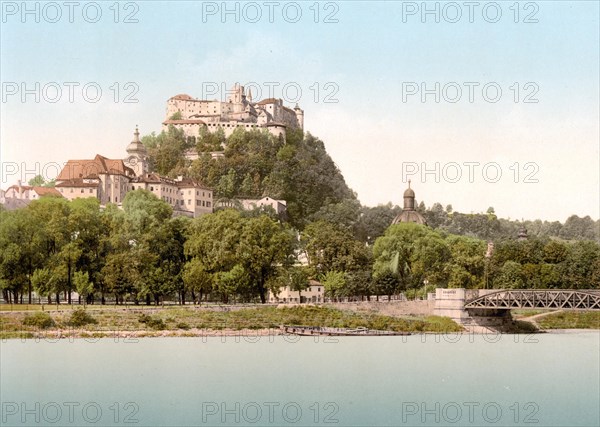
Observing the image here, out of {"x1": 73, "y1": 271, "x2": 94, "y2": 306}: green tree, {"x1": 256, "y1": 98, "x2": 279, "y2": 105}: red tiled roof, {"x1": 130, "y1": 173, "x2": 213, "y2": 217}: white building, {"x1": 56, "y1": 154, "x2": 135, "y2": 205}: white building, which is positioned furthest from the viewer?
{"x1": 256, "y1": 98, "x2": 279, "y2": 105}: red tiled roof

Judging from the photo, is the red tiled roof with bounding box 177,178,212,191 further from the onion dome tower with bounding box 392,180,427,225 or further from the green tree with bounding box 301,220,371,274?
the green tree with bounding box 301,220,371,274

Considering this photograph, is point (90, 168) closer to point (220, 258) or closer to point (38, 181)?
point (38, 181)

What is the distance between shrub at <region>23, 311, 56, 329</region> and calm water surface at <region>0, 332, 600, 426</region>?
109 inches

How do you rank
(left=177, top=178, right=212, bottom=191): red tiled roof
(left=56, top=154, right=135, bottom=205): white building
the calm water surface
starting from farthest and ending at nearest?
(left=177, top=178, right=212, bottom=191): red tiled roof < (left=56, top=154, right=135, bottom=205): white building < the calm water surface

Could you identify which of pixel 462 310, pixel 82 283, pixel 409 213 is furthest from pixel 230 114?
pixel 462 310

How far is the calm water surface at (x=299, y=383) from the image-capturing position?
3384 cm

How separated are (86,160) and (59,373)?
60886mm

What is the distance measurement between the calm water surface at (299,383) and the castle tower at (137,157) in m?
54.7

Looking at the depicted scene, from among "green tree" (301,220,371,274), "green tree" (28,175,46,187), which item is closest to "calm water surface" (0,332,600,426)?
"green tree" (301,220,371,274)

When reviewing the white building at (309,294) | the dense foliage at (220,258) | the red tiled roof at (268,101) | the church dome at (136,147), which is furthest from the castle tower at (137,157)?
the white building at (309,294)

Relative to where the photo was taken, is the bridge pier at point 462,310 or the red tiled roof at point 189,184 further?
the red tiled roof at point 189,184

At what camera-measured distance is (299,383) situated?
1576 inches

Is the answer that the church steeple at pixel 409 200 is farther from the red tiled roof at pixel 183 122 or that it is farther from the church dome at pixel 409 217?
the red tiled roof at pixel 183 122

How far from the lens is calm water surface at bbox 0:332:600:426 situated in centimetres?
3384
